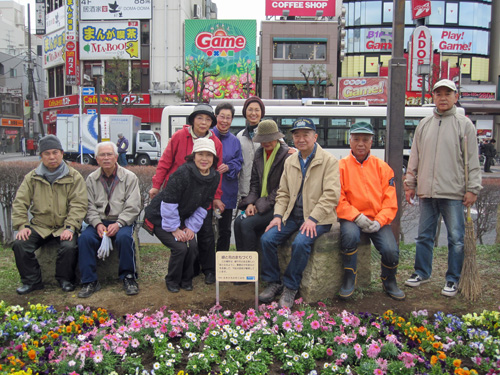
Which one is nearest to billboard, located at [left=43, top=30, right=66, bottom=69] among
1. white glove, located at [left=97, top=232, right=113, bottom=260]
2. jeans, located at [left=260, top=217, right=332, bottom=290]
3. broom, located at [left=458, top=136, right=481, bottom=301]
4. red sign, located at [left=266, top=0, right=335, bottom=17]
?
red sign, located at [left=266, top=0, right=335, bottom=17]

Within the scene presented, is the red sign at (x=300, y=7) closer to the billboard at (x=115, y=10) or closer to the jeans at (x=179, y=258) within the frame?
the billboard at (x=115, y=10)

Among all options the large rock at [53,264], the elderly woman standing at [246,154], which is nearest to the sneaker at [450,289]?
the elderly woman standing at [246,154]

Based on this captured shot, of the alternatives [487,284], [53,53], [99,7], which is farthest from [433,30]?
[487,284]

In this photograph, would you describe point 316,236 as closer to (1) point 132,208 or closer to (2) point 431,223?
(2) point 431,223

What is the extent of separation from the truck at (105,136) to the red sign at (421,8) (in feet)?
60.4

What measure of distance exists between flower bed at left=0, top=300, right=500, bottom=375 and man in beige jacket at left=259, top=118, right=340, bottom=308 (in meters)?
0.38

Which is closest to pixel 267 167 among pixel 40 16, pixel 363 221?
pixel 363 221

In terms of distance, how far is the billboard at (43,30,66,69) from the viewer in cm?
3797

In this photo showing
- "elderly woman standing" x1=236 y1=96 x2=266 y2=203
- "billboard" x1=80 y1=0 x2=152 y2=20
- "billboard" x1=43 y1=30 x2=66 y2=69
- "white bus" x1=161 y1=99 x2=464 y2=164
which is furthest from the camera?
"billboard" x1=43 y1=30 x2=66 y2=69

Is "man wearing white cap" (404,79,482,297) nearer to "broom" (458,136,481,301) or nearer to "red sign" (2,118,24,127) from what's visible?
"broom" (458,136,481,301)

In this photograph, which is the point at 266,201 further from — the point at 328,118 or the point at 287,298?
the point at 328,118

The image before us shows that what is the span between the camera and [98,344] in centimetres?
312

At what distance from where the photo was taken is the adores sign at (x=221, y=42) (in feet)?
116

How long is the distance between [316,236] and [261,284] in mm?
1043
